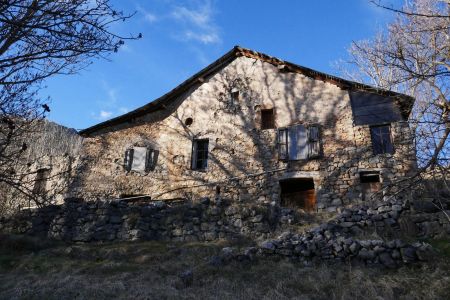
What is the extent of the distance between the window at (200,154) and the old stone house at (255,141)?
4 centimetres

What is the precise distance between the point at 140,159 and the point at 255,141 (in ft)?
15.3

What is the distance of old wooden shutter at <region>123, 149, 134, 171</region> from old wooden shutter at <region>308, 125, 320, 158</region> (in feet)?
22.9

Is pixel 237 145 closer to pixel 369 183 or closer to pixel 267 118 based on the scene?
pixel 267 118

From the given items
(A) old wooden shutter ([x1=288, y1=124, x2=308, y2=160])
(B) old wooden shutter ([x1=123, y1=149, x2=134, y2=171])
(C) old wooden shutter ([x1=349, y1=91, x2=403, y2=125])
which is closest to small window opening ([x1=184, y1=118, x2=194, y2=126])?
(B) old wooden shutter ([x1=123, y1=149, x2=134, y2=171])

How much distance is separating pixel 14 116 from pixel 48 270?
12.8 ft

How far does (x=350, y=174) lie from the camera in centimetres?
1152

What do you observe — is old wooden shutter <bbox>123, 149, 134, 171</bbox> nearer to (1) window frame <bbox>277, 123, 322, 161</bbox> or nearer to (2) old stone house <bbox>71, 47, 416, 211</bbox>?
(2) old stone house <bbox>71, 47, 416, 211</bbox>

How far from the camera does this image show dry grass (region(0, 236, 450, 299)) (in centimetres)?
600

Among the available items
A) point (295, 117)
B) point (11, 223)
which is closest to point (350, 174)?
point (295, 117)

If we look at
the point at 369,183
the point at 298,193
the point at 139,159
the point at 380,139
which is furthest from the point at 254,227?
the point at 139,159

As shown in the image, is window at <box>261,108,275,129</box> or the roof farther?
the roof

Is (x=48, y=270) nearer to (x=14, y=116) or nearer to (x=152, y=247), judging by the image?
(x=152, y=247)

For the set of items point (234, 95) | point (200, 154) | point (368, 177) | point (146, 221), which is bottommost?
point (146, 221)

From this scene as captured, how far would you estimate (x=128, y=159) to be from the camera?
1424cm
